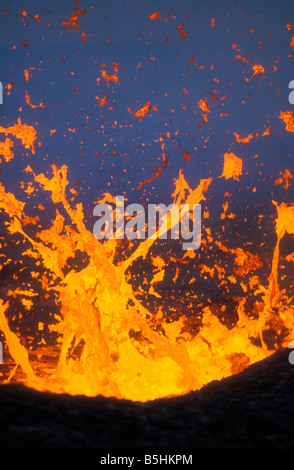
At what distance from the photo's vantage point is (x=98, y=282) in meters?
11.8

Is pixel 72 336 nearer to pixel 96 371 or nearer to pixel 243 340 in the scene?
pixel 96 371

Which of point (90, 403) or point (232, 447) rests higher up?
point (90, 403)

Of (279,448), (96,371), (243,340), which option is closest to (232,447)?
(279,448)

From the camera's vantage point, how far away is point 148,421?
10.2 feet

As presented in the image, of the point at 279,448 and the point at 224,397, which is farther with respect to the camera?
the point at 224,397

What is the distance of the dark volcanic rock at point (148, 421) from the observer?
108 inches

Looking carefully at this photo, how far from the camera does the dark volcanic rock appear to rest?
275 centimetres

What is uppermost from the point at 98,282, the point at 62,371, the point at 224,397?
the point at 98,282

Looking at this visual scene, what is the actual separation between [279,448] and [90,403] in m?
1.53

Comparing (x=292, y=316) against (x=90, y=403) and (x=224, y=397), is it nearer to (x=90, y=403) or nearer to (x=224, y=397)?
(x=224, y=397)

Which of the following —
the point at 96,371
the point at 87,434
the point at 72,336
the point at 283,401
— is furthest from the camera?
the point at 72,336

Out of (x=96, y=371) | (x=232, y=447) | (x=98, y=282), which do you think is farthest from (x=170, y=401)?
(x=98, y=282)

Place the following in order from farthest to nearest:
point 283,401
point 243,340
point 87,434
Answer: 1. point 243,340
2. point 283,401
3. point 87,434
